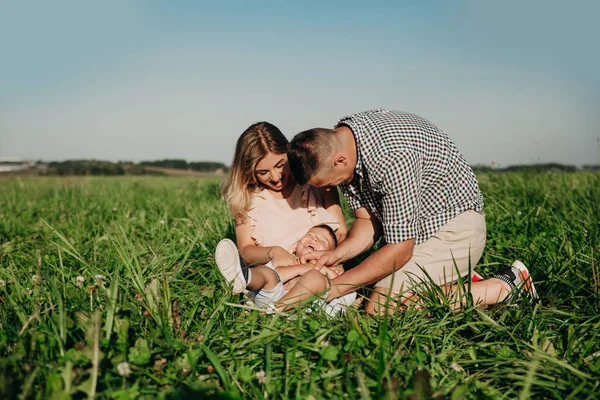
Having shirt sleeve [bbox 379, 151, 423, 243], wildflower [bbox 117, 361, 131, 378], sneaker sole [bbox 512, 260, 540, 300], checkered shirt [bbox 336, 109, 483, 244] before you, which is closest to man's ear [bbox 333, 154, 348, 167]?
checkered shirt [bbox 336, 109, 483, 244]

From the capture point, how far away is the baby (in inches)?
114

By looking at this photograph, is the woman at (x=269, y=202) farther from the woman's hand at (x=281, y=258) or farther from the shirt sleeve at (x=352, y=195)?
the shirt sleeve at (x=352, y=195)

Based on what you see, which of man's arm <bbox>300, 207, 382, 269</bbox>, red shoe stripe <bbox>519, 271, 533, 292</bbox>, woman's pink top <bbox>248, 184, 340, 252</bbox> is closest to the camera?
red shoe stripe <bbox>519, 271, 533, 292</bbox>

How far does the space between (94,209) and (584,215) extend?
5.59 m

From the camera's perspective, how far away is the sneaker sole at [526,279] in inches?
110

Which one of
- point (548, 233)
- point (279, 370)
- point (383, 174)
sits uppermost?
point (383, 174)

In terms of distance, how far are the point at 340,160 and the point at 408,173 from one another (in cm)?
45

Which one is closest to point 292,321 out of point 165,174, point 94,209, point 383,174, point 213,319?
point 213,319

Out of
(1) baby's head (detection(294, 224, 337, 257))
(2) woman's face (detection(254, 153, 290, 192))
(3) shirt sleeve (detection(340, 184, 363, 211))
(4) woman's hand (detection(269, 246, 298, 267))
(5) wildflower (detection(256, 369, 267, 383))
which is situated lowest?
(5) wildflower (detection(256, 369, 267, 383))

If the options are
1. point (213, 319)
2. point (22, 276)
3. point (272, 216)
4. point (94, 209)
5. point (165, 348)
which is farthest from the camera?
point (94, 209)

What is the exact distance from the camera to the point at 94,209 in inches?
232

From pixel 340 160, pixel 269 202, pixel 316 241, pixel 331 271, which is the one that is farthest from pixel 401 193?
pixel 269 202

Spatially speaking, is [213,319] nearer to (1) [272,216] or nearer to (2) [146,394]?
(2) [146,394]

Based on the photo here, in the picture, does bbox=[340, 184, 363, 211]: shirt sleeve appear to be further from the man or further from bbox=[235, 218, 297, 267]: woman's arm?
bbox=[235, 218, 297, 267]: woman's arm
